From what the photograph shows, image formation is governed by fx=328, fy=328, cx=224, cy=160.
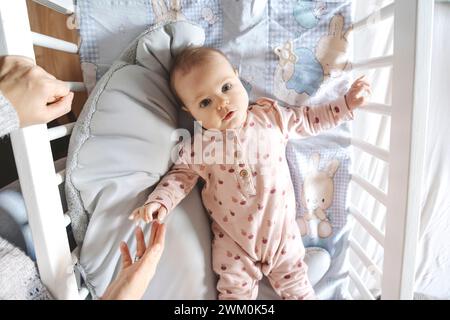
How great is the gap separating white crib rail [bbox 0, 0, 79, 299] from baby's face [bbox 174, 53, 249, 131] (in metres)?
0.30

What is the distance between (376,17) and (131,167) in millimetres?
677

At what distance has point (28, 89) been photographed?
0.49m

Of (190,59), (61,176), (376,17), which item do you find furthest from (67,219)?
(376,17)

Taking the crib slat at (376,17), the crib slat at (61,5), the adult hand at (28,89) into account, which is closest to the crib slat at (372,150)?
the crib slat at (376,17)

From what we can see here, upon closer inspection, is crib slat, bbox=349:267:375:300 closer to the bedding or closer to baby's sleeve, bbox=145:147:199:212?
the bedding

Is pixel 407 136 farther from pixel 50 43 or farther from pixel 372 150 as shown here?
pixel 50 43

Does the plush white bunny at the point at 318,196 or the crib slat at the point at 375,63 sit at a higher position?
the crib slat at the point at 375,63

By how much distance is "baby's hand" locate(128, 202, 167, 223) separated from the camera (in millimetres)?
692

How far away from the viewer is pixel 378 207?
105cm

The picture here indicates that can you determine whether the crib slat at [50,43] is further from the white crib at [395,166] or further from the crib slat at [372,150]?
the crib slat at [372,150]

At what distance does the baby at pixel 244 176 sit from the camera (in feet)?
2.43

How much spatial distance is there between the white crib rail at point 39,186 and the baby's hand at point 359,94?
25.7 inches

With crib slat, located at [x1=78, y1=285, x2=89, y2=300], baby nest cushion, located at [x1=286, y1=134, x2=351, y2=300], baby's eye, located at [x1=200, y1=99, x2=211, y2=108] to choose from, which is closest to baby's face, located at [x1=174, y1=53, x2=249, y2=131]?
baby's eye, located at [x1=200, y1=99, x2=211, y2=108]
